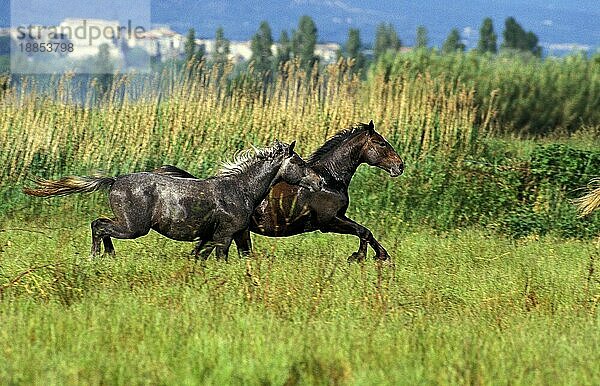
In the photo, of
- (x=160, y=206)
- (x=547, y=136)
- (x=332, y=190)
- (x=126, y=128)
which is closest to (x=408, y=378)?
(x=160, y=206)

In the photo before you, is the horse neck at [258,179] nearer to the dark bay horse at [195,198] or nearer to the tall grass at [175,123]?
the dark bay horse at [195,198]

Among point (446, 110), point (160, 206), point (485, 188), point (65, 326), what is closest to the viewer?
point (65, 326)

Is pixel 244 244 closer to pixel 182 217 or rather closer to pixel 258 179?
pixel 258 179

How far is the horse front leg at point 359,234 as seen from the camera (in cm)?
1046

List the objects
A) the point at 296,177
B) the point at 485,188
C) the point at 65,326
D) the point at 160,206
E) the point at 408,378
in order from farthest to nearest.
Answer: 1. the point at 485,188
2. the point at 296,177
3. the point at 160,206
4. the point at 65,326
5. the point at 408,378

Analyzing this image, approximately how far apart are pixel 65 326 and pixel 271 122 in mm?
9445

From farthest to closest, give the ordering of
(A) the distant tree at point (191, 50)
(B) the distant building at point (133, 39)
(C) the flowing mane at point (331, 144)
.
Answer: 1. (B) the distant building at point (133, 39)
2. (A) the distant tree at point (191, 50)
3. (C) the flowing mane at point (331, 144)

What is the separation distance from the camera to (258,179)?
9789 mm

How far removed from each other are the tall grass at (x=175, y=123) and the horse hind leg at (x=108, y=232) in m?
4.88

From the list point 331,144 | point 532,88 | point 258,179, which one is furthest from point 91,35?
point 258,179

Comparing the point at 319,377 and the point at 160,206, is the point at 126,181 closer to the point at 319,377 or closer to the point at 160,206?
the point at 160,206

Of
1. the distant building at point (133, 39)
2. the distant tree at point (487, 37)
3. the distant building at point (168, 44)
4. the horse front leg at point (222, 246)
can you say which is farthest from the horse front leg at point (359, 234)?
the distant tree at point (487, 37)

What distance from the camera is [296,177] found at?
10.0m

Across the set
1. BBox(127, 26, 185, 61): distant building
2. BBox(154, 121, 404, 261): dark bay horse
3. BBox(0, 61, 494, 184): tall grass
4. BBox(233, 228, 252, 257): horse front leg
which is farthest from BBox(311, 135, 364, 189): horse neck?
BBox(127, 26, 185, 61): distant building
